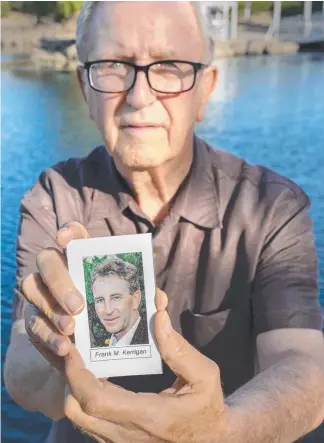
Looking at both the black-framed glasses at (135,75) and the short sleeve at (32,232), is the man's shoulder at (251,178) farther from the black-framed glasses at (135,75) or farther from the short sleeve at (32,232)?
the short sleeve at (32,232)

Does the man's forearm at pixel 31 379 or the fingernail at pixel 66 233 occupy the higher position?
the fingernail at pixel 66 233

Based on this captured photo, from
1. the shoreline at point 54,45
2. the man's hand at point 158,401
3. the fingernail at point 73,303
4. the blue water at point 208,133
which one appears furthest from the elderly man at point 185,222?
the shoreline at point 54,45

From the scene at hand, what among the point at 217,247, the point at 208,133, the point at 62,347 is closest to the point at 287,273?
the point at 217,247

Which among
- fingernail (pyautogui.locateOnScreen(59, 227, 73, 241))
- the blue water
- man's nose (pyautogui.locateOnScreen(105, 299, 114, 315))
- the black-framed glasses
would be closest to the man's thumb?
man's nose (pyautogui.locateOnScreen(105, 299, 114, 315))

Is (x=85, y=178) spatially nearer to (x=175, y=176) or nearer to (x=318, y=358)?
(x=175, y=176)

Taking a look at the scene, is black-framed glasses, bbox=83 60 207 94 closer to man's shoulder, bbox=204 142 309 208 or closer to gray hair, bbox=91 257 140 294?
man's shoulder, bbox=204 142 309 208

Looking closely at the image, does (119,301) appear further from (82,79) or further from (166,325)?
(82,79)
